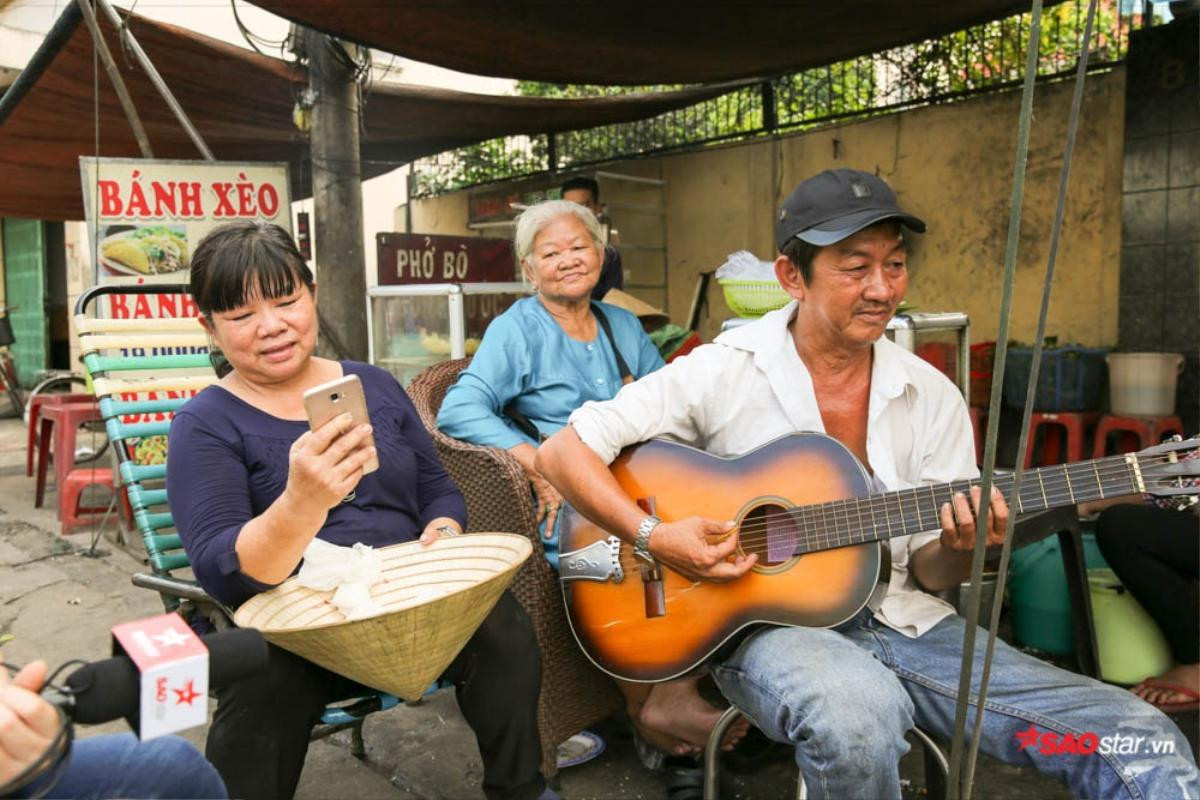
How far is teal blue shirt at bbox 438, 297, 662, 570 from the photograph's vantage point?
279 centimetres

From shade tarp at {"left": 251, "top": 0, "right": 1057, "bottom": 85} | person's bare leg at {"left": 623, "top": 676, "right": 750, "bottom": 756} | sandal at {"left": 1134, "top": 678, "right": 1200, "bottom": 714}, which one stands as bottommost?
sandal at {"left": 1134, "top": 678, "right": 1200, "bottom": 714}

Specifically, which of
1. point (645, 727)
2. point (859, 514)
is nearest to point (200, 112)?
point (645, 727)

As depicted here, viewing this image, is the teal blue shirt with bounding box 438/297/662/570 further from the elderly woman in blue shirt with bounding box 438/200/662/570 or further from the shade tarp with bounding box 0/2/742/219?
the shade tarp with bounding box 0/2/742/219

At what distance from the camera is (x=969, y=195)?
22.0ft

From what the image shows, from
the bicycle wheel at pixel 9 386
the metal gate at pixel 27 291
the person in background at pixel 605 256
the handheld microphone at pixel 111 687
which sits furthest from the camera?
the metal gate at pixel 27 291

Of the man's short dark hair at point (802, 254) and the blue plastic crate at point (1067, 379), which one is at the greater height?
the man's short dark hair at point (802, 254)

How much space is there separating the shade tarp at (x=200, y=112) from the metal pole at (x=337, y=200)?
48 centimetres

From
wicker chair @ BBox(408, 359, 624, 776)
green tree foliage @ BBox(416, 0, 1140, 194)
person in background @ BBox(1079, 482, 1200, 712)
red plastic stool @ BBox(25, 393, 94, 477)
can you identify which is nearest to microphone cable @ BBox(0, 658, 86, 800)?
wicker chair @ BBox(408, 359, 624, 776)

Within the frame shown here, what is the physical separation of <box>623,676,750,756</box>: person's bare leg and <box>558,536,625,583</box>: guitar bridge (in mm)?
442

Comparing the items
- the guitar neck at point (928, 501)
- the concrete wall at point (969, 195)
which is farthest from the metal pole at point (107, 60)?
the concrete wall at point (969, 195)

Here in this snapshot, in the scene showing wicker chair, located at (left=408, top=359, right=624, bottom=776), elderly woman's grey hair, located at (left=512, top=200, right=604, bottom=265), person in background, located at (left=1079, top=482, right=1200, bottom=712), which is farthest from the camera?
elderly woman's grey hair, located at (left=512, top=200, right=604, bottom=265)

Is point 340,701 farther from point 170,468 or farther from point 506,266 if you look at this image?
point 506,266

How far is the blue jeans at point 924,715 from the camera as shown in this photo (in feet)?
5.29

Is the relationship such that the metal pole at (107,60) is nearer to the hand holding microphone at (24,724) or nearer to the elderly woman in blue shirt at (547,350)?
the elderly woman in blue shirt at (547,350)
